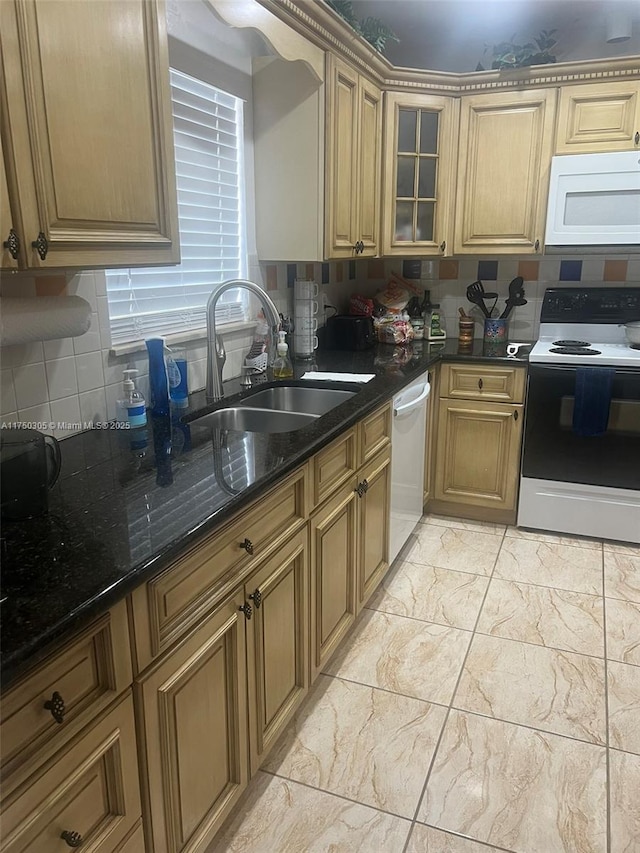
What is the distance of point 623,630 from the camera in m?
2.35

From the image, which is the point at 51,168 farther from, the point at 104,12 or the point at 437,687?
the point at 437,687

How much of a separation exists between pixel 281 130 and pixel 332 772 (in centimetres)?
232

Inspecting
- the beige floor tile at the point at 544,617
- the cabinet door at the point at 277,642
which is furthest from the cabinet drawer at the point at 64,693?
the beige floor tile at the point at 544,617

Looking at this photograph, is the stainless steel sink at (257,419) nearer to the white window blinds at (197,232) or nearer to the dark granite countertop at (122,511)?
the dark granite countertop at (122,511)

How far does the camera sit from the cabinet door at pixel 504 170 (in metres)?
2.97

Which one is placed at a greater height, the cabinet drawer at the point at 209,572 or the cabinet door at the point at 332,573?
the cabinet drawer at the point at 209,572

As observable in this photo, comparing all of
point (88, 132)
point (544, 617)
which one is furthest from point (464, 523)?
point (88, 132)

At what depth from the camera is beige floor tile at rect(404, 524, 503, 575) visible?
9.39 ft

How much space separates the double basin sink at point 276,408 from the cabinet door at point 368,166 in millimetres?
886

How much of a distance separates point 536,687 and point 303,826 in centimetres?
92

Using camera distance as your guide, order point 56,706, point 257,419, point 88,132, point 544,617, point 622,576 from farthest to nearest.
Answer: point 622,576 → point 544,617 → point 257,419 → point 88,132 → point 56,706

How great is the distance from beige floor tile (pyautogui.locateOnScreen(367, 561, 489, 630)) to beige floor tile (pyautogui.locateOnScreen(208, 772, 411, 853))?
3.00 ft

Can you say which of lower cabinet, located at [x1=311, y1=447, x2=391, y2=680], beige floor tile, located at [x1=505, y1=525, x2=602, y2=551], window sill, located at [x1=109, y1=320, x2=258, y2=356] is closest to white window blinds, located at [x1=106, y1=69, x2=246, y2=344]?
window sill, located at [x1=109, y1=320, x2=258, y2=356]

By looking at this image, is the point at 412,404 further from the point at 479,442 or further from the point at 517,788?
the point at 517,788
